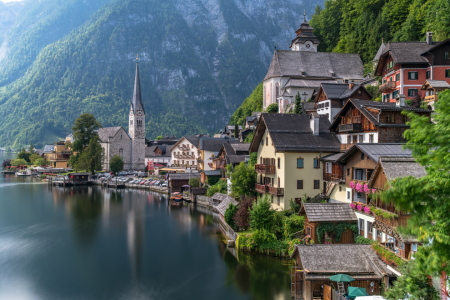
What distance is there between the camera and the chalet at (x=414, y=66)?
41.3 meters

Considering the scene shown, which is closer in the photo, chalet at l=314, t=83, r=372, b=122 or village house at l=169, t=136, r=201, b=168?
chalet at l=314, t=83, r=372, b=122

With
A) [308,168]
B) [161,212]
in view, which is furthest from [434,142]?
[161,212]

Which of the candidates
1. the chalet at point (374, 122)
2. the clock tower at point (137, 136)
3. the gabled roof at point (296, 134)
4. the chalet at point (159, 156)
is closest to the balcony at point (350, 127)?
the chalet at point (374, 122)

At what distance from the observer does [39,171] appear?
11306cm

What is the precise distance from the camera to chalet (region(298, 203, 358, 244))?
25.4m

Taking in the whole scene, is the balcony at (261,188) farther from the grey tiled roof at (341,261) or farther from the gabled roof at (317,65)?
the gabled roof at (317,65)

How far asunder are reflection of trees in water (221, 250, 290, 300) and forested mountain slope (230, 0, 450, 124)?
131 ft

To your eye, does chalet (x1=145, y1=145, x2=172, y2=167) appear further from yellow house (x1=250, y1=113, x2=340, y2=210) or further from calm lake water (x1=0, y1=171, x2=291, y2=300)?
yellow house (x1=250, y1=113, x2=340, y2=210)

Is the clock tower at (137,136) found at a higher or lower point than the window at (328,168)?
higher

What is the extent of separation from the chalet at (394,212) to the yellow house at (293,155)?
1294 cm

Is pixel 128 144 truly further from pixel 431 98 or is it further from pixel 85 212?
pixel 431 98

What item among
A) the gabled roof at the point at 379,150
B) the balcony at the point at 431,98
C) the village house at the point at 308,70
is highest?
the village house at the point at 308,70

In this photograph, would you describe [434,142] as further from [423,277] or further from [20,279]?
[20,279]

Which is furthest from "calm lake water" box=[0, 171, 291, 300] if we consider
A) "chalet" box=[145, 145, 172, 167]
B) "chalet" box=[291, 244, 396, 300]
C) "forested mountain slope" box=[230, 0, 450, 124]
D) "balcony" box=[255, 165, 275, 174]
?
"chalet" box=[145, 145, 172, 167]
